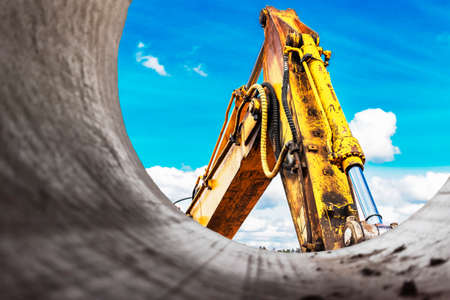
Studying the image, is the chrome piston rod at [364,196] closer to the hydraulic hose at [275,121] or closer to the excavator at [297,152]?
the excavator at [297,152]

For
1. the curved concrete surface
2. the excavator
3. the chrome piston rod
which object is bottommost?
the curved concrete surface

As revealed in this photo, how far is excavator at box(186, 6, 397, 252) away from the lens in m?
1.56

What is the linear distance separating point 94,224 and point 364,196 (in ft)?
4.69

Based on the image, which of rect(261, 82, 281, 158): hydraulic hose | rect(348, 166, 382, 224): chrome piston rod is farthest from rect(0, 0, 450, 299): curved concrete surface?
rect(261, 82, 281, 158): hydraulic hose

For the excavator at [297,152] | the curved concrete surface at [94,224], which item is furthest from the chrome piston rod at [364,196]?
the curved concrete surface at [94,224]

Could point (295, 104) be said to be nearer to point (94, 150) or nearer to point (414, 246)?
point (414, 246)

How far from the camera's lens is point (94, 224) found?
258 millimetres

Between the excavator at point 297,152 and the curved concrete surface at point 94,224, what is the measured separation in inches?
37.7

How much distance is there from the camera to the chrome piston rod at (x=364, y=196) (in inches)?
54.8

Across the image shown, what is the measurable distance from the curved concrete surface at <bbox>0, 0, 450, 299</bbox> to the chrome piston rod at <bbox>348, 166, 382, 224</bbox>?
3.11 feet

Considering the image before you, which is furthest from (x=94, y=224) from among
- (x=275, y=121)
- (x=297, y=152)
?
(x=275, y=121)

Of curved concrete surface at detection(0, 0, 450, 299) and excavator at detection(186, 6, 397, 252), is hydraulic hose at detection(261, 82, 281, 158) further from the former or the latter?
curved concrete surface at detection(0, 0, 450, 299)

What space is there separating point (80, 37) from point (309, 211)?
5.09 feet

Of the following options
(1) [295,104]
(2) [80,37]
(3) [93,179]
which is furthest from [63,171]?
(1) [295,104]
